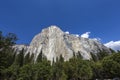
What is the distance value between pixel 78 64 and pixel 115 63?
50.7 ft

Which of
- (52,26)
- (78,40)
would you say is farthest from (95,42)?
(52,26)

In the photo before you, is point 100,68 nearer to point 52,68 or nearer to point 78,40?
point 52,68

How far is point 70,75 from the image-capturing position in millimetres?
66188

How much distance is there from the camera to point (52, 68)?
63.1 metres

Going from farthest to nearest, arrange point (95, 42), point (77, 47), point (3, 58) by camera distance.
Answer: point (95, 42) < point (77, 47) < point (3, 58)

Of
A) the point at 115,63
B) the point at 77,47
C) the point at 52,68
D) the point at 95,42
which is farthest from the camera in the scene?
the point at 95,42

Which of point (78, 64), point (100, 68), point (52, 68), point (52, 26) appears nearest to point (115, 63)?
point (100, 68)

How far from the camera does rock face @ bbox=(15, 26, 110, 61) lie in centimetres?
14612

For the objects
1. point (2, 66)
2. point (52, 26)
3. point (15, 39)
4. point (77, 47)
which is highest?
point (52, 26)

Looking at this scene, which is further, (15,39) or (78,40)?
(78,40)

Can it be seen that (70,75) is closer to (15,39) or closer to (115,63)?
(115,63)

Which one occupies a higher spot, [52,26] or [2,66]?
[52,26]

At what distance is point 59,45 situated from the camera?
152m

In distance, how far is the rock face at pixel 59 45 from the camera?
479ft
